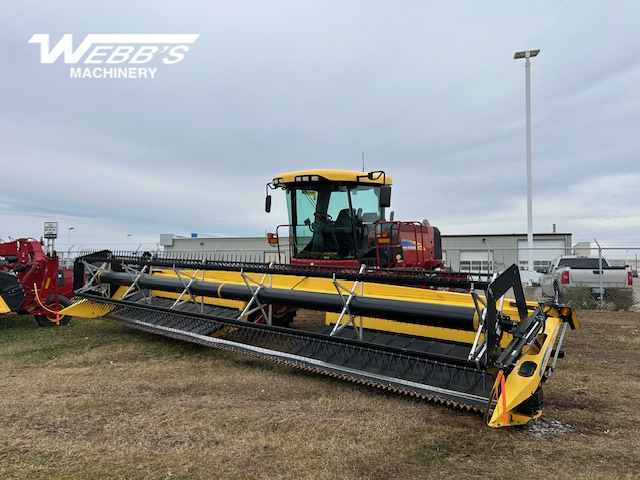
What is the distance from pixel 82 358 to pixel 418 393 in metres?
3.97

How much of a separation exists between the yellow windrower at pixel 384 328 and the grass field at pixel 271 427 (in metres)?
0.25

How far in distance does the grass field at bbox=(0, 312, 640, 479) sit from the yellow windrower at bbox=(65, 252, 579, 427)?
253 mm

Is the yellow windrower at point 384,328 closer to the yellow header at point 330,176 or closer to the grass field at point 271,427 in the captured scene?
the grass field at point 271,427

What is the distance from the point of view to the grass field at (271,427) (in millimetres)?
2633

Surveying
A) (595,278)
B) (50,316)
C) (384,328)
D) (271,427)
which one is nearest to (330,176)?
(384,328)

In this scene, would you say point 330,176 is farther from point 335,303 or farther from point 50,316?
point 50,316

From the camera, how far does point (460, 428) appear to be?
322cm

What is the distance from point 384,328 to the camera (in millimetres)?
4566

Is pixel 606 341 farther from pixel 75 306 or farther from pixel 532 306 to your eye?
pixel 75 306

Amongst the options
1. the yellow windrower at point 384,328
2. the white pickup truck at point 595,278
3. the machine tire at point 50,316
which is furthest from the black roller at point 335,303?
the white pickup truck at point 595,278

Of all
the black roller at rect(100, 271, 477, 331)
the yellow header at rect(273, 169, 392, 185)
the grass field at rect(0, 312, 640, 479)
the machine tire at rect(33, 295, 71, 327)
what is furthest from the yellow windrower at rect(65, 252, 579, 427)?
the yellow header at rect(273, 169, 392, 185)

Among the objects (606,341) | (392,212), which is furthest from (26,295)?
(606,341)

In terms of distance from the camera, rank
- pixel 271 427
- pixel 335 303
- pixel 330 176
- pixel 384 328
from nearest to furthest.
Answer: pixel 271 427
pixel 335 303
pixel 384 328
pixel 330 176

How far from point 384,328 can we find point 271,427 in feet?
5.80
